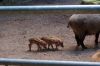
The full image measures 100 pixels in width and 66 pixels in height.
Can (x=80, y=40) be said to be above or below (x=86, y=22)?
below

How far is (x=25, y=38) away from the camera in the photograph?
7430mm

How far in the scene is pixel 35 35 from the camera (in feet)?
25.1

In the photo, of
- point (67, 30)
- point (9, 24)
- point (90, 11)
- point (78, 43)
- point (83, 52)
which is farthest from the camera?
point (9, 24)

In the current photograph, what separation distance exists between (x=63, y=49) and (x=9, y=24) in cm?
288

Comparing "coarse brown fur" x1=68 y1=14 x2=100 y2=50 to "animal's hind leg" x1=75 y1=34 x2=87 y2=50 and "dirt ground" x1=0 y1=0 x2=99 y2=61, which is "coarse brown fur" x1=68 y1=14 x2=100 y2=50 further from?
"dirt ground" x1=0 y1=0 x2=99 y2=61

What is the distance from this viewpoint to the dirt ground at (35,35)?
596 cm

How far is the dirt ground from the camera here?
5.96 meters

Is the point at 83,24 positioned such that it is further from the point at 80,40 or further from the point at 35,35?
the point at 35,35

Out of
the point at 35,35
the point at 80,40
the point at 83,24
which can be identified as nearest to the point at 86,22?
the point at 83,24

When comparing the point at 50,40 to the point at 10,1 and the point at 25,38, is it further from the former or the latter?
the point at 10,1

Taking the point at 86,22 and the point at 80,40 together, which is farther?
the point at 80,40

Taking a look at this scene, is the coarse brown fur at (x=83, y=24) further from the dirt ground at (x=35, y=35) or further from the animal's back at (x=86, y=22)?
the dirt ground at (x=35, y=35)

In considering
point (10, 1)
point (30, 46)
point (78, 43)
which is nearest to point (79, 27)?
point (78, 43)

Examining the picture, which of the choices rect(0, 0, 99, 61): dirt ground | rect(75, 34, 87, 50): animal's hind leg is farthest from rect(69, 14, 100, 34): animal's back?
rect(0, 0, 99, 61): dirt ground
